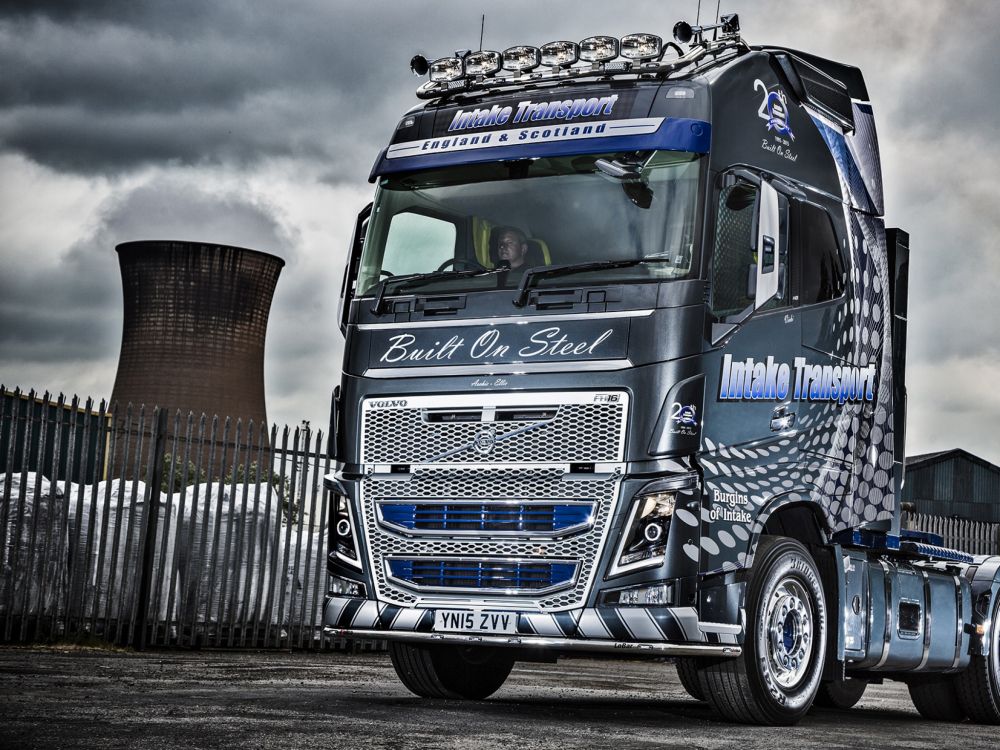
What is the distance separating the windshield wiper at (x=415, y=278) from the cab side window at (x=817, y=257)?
2.04 metres

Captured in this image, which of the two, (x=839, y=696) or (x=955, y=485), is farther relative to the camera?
(x=955, y=485)

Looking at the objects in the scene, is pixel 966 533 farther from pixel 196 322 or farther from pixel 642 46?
pixel 196 322

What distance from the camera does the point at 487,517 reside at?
8.38 meters

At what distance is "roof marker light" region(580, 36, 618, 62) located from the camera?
9133 mm

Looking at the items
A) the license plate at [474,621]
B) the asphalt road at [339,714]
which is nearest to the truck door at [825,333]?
the asphalt road at [339,714]

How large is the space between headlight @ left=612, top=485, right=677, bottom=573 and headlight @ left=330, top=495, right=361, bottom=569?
1776mm

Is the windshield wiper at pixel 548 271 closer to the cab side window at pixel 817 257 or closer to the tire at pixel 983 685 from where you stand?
the cab side window at pixel 817 257

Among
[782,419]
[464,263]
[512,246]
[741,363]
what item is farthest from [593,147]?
[782,419]

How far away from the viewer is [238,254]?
58.3 meters

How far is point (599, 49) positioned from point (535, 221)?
140 cm

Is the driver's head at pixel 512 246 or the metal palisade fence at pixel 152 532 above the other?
the driver's head at pixel 512 246

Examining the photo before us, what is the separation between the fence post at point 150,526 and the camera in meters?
14.0

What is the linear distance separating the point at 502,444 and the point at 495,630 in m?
1.10

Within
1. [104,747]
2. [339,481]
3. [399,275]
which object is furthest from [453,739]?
[399,275]
